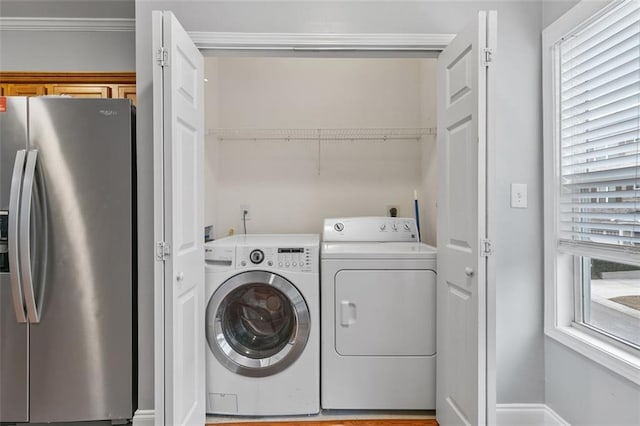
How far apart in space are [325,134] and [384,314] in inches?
63.8

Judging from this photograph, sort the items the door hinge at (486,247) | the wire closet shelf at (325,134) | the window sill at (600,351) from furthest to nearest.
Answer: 1. the wire closet shelf at (325,134)
2. the door hinge at (486,247)
3. the window sill at (600,351)

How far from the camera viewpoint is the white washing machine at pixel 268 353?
7.06 ft

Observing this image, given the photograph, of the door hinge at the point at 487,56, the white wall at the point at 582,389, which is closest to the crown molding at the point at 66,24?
the door hinge at the point at 487,56

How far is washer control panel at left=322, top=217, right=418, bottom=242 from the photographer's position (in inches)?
114

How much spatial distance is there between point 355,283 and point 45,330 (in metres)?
1.59

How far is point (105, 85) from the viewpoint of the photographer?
300 cm

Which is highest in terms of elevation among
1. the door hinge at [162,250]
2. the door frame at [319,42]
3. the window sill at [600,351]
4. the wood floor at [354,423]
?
the door frame at [319,42]

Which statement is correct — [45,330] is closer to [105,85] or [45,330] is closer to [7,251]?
[7,251]

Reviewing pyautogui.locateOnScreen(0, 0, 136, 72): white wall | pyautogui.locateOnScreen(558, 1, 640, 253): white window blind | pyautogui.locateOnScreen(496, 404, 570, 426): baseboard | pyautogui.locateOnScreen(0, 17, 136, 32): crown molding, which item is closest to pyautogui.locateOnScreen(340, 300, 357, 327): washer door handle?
pyautogui.locateOnScreen(496, 404, 570, 426): baseboard

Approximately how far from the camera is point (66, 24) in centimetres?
288

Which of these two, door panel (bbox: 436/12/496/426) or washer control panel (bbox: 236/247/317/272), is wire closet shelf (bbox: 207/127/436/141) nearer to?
door panel (bbox: 436/12/496/426)

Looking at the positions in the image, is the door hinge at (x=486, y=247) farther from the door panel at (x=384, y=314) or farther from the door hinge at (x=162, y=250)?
the door hinge at (x=162, y=250)

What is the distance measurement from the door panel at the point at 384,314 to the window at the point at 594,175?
2.03 ft

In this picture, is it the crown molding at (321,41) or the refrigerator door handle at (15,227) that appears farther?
the crown molding at (321,41)
